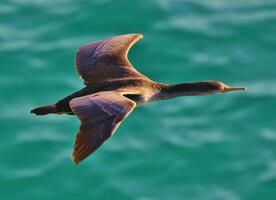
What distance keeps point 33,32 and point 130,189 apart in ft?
10.2

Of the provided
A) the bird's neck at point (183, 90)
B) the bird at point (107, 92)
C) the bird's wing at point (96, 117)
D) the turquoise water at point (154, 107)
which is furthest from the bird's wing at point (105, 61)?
the turquoise water at point (154, 107)

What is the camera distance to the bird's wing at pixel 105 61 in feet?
30.8

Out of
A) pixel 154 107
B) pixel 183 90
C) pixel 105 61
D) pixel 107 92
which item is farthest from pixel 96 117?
pixel 154 107

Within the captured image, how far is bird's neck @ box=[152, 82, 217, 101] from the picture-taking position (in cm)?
921

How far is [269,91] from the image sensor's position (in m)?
12.2

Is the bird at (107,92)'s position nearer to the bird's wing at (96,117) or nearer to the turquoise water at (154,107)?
the bird's wing at (96,117)

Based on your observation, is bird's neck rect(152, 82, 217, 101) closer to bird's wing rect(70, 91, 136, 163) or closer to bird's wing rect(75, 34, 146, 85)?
bird's wing rect(75, 34, 146, 85)

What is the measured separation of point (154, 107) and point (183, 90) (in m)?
2.66

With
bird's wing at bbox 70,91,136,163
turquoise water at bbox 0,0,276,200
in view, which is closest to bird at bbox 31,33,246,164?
bird's wing at bbox 70,91,136,163

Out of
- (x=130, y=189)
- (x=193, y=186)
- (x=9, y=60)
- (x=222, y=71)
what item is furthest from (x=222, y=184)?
(x=9, y=60)

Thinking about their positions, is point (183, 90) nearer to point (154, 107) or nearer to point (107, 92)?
point (107, 92)

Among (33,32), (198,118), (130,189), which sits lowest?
(130,189)

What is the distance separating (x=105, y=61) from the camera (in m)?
9.66

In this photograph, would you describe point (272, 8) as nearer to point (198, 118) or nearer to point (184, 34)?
point (184, 34)
